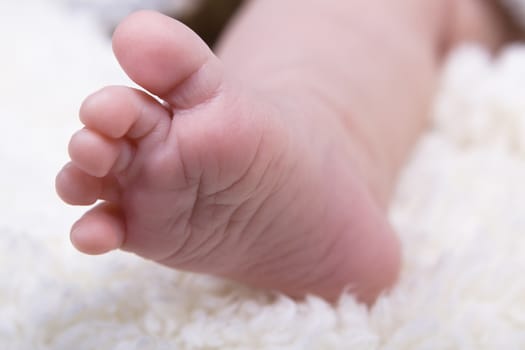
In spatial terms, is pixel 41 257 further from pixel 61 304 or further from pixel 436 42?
pixel 436 42

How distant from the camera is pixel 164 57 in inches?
15.7

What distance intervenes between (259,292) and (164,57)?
217mm

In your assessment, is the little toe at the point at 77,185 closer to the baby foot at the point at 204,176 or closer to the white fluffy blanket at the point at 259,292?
the baby foot at the point at 204,176

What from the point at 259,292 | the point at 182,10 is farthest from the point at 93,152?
the point at 182,10

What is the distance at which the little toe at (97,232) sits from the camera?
0.42 metres

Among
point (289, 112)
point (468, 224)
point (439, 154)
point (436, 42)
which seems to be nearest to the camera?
point (289, 112)

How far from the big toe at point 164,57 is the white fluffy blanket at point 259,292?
17 centimetres

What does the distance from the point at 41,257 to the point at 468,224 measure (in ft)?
1.20

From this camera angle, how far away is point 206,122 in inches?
16.3

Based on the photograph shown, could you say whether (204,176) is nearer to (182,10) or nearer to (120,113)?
(120,113)

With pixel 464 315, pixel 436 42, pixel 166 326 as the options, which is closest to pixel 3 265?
pixel 166 326

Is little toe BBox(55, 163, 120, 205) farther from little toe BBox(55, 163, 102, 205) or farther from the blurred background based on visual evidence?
the blurred background

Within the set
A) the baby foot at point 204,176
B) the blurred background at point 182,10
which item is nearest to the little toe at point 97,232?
the baby foot at point 204,176

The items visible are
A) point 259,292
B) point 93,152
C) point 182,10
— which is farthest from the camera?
point 182,10
